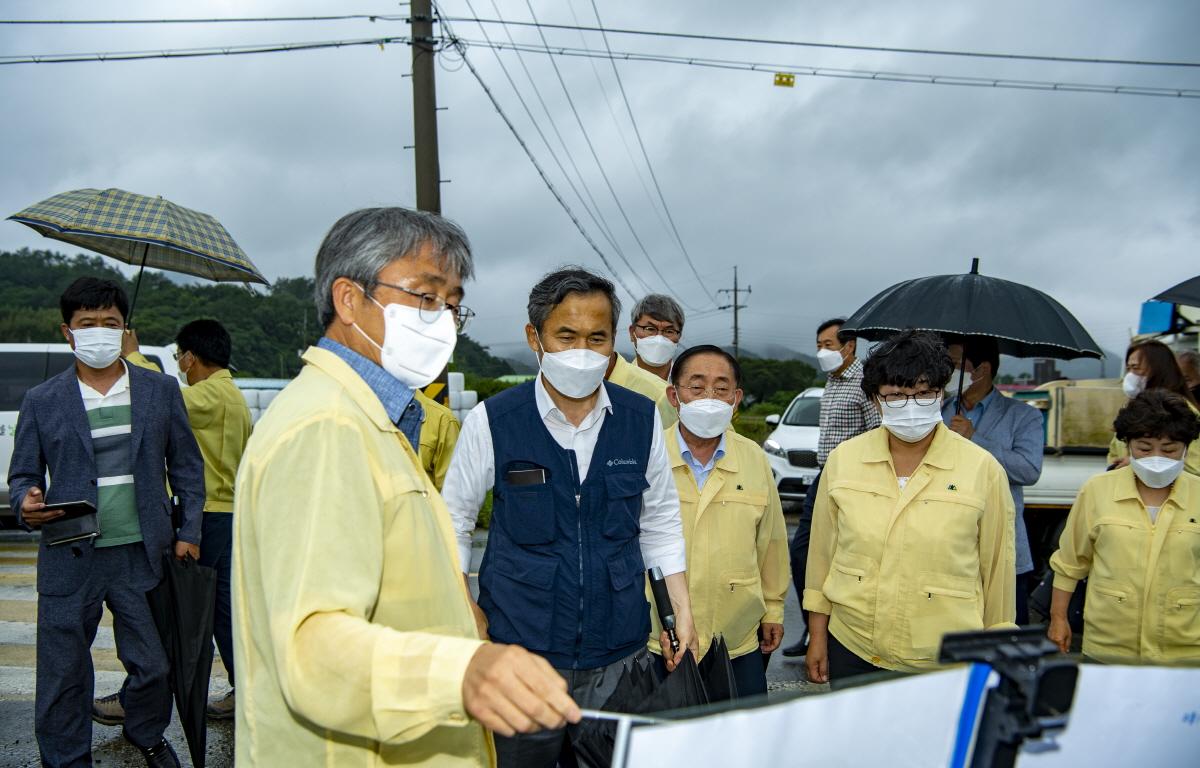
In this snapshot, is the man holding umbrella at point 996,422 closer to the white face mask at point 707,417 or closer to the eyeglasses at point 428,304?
the white face mask at point 707,417

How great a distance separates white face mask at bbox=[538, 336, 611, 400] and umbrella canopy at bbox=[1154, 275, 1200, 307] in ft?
8.90

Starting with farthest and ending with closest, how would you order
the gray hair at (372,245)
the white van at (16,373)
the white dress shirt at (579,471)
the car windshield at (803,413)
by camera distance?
the car windshield at (803,413), the white van at (16,373), the white dress shirt at (579,471), the gray hair at (372,245)

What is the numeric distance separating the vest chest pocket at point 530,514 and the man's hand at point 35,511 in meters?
2.01

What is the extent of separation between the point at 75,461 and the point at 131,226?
1.83 m

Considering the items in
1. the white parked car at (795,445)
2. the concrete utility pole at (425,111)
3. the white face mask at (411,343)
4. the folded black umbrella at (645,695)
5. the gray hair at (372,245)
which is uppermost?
the concrete utility pole at (425,111)

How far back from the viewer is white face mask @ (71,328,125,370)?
3689 millimetres

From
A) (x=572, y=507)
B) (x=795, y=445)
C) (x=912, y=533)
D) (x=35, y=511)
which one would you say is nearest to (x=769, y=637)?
(x=912, y=533)

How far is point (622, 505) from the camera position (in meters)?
2.63

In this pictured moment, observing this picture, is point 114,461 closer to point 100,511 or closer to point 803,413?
point 100,511

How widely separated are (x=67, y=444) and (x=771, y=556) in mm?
3005

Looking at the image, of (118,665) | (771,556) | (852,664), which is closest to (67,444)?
(118,665)

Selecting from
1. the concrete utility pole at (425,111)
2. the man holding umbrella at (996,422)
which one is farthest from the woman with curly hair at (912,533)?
the concrete utility pole at (425,111)

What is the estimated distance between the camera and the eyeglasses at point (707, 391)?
3.58 meters

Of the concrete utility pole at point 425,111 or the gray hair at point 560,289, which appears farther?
the concrete utility pole at point 425,111
